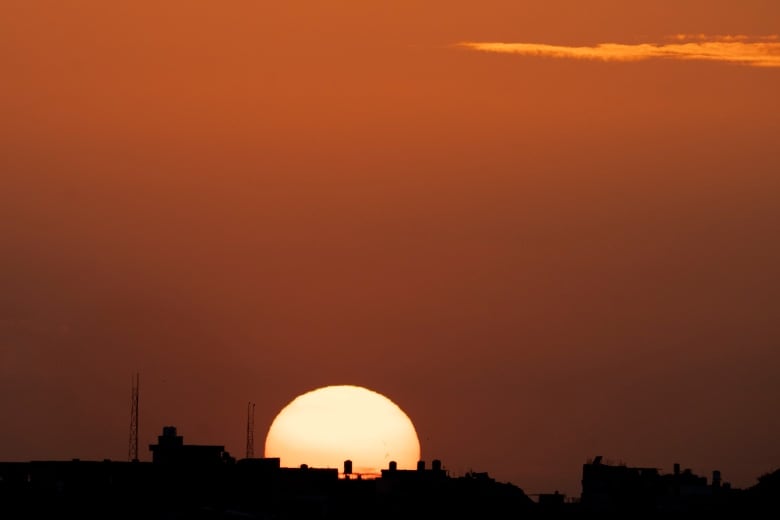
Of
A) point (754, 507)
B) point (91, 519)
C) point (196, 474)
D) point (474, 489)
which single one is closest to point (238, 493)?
point (196, 474)

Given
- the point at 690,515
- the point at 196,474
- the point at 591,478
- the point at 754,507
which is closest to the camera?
the point at 754,507

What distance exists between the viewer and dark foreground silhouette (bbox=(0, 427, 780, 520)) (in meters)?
102

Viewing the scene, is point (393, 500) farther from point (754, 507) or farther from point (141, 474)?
point (754, 507)

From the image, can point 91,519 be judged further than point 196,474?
No

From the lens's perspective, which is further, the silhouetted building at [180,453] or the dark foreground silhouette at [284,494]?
the silhouetted building at [180,453]

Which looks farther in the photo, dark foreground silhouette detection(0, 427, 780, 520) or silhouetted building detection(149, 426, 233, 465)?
silhouetted building detection(149, 426, 233, 465)

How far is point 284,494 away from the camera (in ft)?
400

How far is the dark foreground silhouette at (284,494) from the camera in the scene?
102500mm

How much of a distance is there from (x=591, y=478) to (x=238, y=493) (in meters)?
26.5

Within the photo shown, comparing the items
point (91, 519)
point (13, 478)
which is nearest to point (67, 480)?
point (13, 478)

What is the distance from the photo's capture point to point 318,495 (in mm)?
121875

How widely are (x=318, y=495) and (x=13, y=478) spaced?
52.9ft

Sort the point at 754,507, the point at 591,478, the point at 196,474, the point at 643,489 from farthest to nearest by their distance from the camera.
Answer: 1. the point at 591,478
2. the point at 643,489
3. the point at 196,474
4. the point at 754,507

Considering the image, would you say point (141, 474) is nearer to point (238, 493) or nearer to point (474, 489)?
point (238, 493)
